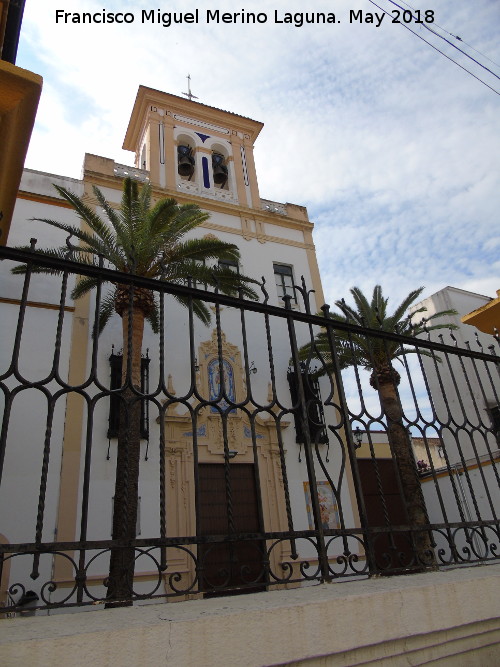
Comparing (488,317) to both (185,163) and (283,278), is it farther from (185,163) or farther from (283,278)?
(185,163)

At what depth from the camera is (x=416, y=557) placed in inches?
104

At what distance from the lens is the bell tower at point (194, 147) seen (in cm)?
1688

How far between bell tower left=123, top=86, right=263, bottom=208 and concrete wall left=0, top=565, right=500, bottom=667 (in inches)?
612

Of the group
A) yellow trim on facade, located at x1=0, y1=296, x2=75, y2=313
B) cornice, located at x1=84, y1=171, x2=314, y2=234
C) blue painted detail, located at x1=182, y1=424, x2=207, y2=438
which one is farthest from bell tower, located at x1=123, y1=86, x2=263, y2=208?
blue painted detail, located at x1=182, y1=424, x2=207, y2=438

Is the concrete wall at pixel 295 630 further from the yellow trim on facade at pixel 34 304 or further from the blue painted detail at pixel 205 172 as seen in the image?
the blue painted detail at pixel 205 172

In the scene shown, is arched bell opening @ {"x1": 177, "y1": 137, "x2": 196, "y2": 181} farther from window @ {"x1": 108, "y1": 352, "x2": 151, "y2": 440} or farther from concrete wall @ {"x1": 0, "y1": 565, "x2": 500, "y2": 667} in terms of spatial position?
concrete wall @ {"x1": 0, "y1": 565, "x2": 500, "y2": 667}

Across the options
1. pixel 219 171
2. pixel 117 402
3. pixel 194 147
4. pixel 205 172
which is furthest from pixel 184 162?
pixel 117 402

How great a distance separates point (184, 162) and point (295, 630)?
17387mm

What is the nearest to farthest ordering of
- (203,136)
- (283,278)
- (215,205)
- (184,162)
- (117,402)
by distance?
(117,402)
(283,278)
(215,205)
(184,162)
(203,136)

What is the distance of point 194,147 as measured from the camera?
58.7 feet

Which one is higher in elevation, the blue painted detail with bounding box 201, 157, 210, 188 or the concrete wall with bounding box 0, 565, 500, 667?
the blue painted detail with bounding box 201, 157, 210, 188

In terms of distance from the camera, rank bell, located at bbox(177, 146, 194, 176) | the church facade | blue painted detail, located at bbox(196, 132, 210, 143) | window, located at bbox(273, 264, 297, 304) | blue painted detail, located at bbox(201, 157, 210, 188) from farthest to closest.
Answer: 1. blue painted detail, located at bbox(196, 132, 210, 143)
2. blue painted detail, located at bbox(201, 157, 210, 188)
3. bell, located at bbox(177, 146, 194, 176)
4. window, located at bbox(273, 264, 297, 304)
5. the church facade

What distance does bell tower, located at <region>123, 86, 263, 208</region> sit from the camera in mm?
16875

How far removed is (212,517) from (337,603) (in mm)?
10300
